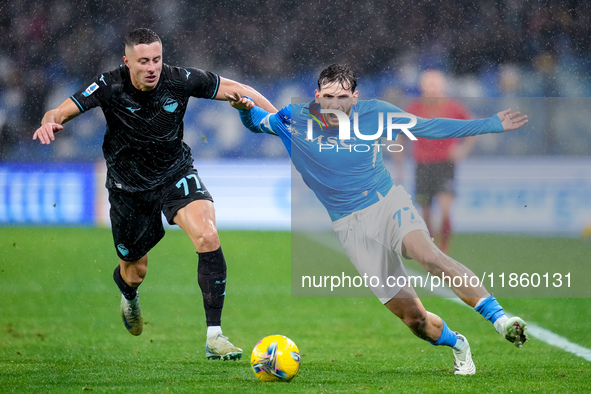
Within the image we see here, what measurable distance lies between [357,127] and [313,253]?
4638 mm

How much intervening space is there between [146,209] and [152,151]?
40cm

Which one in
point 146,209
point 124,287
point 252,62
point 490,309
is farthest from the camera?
point 252,62

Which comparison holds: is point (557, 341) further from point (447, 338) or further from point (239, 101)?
point (239, 101)

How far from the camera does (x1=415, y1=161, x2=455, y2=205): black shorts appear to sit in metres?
8.06

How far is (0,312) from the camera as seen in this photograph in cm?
749

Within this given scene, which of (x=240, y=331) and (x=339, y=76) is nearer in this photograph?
(x=339, y=76)

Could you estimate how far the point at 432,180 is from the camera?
8.05 meters

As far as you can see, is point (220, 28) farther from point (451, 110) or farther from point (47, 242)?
point (451, 110)

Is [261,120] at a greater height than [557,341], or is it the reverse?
[261,120]

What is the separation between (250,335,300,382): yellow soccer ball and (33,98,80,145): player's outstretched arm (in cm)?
162

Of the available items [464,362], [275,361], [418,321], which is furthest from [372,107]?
[275,361]

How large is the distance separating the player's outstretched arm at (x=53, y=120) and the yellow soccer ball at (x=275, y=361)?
1619mm

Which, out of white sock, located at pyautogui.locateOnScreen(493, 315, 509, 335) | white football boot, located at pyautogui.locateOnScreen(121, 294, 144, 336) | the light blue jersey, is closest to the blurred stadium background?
white football boot, located at pyautogui.locateOnScreen(121, 294, 144, 336)

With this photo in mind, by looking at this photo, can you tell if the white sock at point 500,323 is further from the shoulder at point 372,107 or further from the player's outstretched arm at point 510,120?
the shoulder at point 372,107
